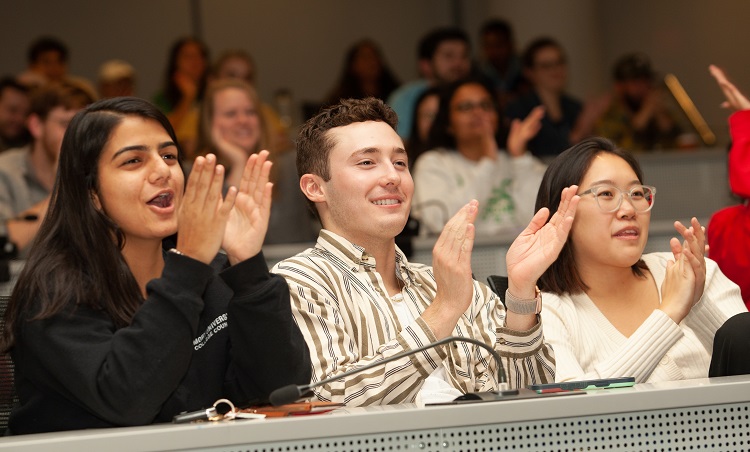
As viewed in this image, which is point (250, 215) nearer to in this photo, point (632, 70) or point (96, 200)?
point (96, 200)

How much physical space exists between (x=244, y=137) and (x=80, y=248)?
8.87 feet

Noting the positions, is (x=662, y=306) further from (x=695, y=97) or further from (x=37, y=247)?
(x=695, y=97)

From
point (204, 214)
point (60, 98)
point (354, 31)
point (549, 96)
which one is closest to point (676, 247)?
point (204, 214)

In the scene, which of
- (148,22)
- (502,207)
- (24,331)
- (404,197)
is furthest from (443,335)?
(148,22)

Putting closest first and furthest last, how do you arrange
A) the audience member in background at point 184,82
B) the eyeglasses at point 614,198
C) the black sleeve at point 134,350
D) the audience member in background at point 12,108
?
the black sleeve at point 134,350, the eyeglasses at point 614,198, the audience member in background at point 12,108, the audience member in background at point 184,82

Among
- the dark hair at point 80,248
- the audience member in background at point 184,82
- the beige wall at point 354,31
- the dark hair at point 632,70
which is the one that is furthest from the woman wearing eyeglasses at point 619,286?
the beige wall at point 354,31

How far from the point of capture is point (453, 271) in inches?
94.3

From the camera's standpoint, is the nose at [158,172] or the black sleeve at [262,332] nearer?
the black sleeve at [262,332]

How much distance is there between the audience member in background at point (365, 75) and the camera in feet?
24.7

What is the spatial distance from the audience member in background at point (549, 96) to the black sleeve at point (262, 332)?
4724 millimetres

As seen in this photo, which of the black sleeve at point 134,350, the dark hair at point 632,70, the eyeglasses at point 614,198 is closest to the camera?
the black sleeve at point 134,350

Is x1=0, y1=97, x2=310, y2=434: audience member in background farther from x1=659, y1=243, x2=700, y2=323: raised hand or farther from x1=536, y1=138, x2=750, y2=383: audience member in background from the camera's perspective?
x1=659, y1=243, x2=700, y2=323: raised hand

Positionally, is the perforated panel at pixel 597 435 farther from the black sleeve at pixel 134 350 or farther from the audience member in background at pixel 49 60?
the audience member in background at pixel 49 60

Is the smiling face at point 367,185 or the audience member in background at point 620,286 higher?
the smiling face at point 367,185
